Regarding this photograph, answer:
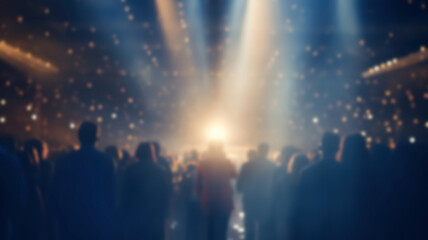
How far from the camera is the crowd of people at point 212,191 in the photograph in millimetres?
3828

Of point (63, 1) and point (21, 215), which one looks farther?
point (63, 1)

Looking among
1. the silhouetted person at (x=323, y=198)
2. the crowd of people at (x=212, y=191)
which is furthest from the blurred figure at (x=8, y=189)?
the silhouetted person at (x=323, y=198)

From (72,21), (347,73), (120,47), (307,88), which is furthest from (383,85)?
(72,21)

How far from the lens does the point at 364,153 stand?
433 cm

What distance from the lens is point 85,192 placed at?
3.83 meters

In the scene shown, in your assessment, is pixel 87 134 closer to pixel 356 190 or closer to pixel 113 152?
A: pixel 356 190

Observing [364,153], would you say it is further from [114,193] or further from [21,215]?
[21,215]

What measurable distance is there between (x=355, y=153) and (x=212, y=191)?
2602 millimetres

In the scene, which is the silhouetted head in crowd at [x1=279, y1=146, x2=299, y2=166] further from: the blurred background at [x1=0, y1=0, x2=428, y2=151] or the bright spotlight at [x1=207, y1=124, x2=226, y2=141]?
the bright spotlight at [x1=207, y1=124, x2=226, y2=141]

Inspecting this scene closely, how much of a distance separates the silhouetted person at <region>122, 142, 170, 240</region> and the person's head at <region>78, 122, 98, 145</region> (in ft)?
4.90

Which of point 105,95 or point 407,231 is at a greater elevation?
point 105,95

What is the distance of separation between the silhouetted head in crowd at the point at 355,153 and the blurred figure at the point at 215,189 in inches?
94.7

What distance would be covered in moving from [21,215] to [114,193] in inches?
72.0

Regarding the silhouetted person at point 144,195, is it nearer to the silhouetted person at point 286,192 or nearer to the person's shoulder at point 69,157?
the person's shoulder at point 69,157
